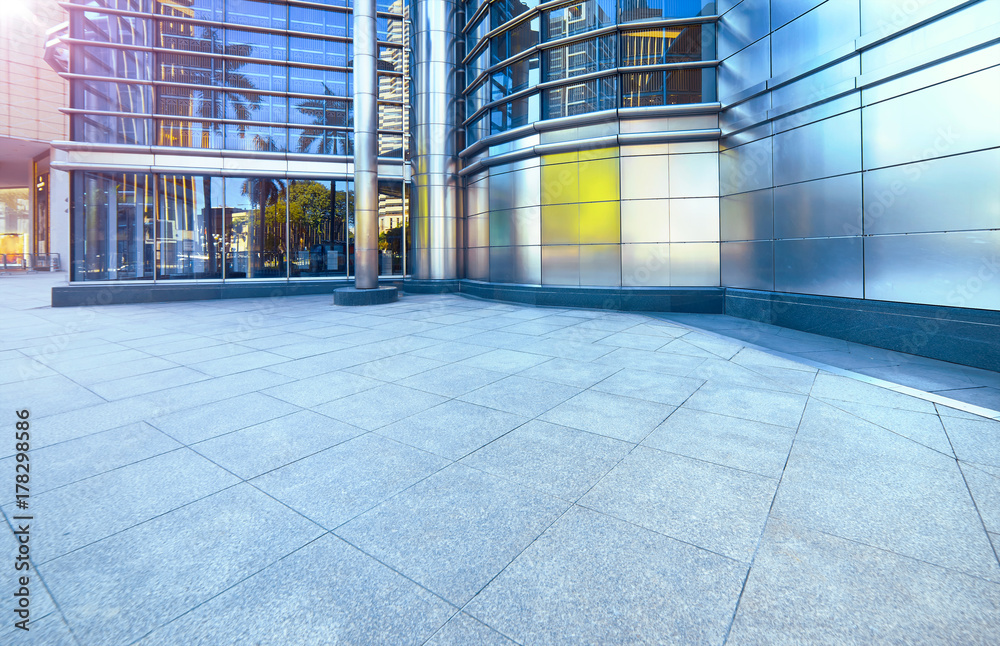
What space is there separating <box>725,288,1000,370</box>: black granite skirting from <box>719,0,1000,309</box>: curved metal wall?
9.4 inches

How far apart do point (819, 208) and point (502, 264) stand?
1092 centimetres

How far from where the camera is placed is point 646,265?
15859mm

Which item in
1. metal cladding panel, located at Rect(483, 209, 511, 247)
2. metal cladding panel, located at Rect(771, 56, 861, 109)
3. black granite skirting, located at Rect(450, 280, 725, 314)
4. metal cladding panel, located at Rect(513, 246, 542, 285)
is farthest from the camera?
metal cladding panel, located at Rect(483, 209, 511, 247)

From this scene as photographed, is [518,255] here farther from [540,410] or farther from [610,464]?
[610,464]

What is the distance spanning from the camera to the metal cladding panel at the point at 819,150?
409 inches

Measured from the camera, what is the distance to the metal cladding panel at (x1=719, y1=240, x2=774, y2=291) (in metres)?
13.1

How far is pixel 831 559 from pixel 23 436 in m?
7.30

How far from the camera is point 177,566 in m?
3.03

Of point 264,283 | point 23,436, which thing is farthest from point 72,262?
point 23,436

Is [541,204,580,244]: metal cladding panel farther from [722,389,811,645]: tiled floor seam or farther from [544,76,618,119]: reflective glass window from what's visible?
[722,389,811,645]: tiled floor seam

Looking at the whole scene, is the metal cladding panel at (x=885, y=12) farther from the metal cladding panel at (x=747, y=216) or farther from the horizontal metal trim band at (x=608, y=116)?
the horizontal metal trim band at (x=608, y=116)

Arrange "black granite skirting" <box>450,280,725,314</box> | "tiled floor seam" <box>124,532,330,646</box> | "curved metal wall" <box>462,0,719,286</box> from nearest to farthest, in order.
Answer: "tiled floor seam" <box>124,532,330,646</box>, "black granite skirting" <box>450,280,725,314</box>, "curved metal wall" <box>462,0,719,286</box>

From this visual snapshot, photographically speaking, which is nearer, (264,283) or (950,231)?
(950,231)

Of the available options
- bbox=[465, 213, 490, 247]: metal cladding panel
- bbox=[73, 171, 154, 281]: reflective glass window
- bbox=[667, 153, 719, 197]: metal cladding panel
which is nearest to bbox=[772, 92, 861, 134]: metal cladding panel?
bbox=[667, 153, 719, 197]: metal cladding panel
